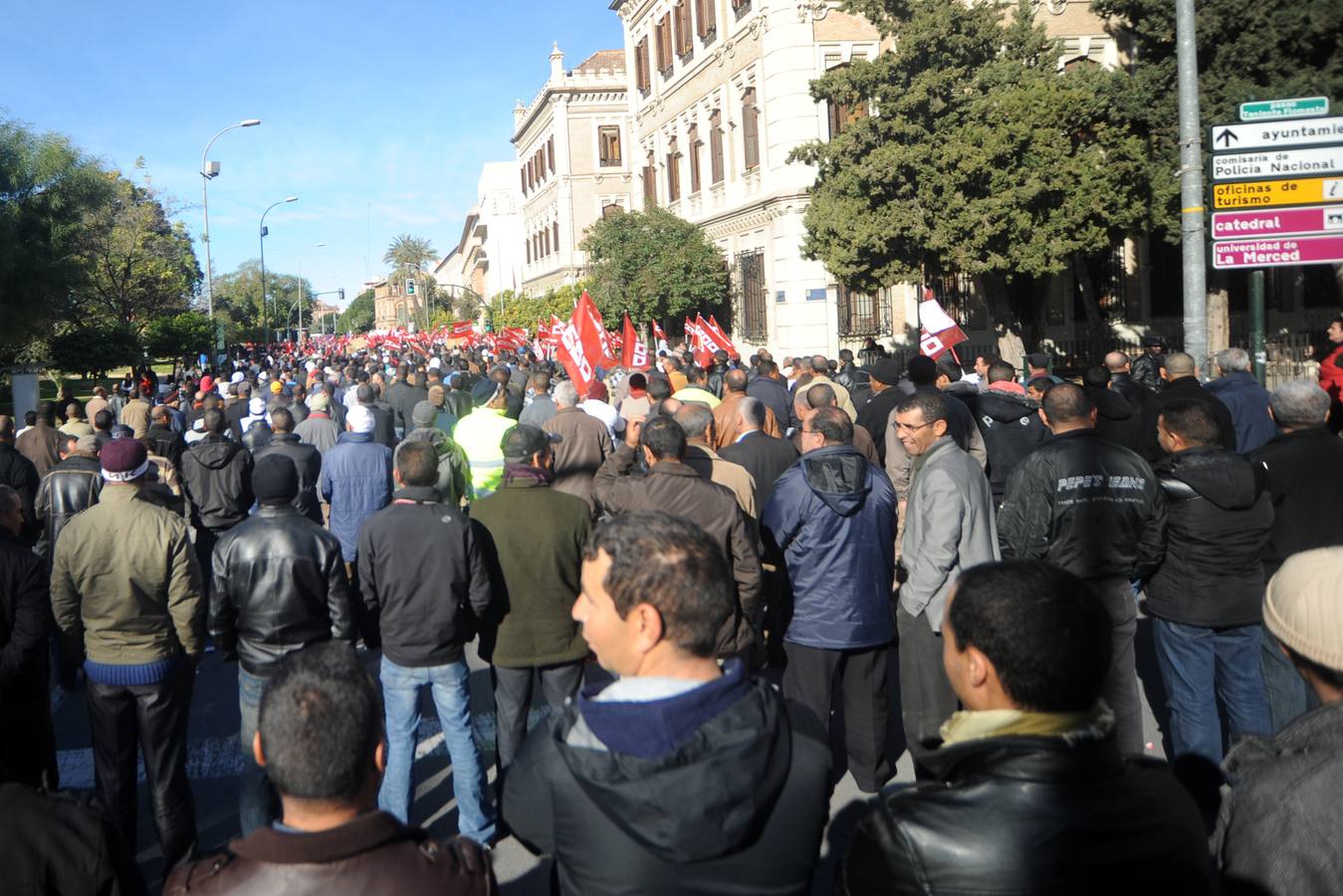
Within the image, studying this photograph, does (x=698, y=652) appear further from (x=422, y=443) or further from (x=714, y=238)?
(x=714, y=238)

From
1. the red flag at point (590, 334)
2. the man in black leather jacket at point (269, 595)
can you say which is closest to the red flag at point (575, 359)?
the red flag at point (590, 334)

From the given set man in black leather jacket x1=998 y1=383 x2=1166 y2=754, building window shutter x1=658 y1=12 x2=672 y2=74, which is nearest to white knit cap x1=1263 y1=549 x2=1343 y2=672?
man in black leather jacket x1=998 y1=383 x2=1166 y2=754

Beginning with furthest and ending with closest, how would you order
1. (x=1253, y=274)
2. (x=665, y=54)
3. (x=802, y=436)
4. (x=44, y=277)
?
(x=665, y=54) < (x=44, y=277) < (x=1253, y=274) < (x=802, y=436)

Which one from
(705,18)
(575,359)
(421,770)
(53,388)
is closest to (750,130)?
(705,18)

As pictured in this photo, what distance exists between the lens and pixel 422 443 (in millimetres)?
5184

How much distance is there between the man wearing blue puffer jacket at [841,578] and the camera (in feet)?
17.5

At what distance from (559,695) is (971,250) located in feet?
55.6

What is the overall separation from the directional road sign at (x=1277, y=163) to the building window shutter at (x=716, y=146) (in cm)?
2148

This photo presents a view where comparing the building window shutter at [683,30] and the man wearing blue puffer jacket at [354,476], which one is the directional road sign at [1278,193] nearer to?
the man wearing blue puffer jacket at [354,476]

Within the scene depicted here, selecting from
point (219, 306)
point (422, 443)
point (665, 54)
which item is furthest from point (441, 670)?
point (219, 306)

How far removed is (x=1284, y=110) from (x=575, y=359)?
7800 millimetres

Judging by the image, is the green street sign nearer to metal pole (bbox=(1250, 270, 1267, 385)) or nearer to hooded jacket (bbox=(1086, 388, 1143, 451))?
metal pole (bbox=(1250, 270, 1267, 385))

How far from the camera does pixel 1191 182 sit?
38.3 feet

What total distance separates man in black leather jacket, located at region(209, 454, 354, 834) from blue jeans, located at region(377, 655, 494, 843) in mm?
341
